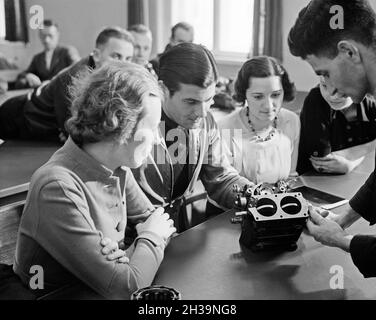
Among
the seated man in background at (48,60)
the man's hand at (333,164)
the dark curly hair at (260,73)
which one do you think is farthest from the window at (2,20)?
the man's hand at (333,164)

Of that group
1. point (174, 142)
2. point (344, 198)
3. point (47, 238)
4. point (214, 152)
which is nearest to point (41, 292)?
point (47, 238)

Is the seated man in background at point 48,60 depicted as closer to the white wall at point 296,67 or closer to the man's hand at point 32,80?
the man's hand at point 32,80

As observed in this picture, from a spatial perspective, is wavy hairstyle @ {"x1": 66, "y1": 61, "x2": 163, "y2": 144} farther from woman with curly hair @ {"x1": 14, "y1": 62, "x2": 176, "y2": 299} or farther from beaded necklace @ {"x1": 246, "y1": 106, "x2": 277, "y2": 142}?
beaded necklace @ {"x1": 246, "y1": 106, "x2": 277, "y2": 142}

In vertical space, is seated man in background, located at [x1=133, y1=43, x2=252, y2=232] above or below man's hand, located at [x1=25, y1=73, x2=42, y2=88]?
above

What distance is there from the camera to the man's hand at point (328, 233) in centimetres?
107

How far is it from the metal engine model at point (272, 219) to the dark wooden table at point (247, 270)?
3cm

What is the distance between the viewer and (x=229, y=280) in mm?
1022

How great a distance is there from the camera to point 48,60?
466 centimetres

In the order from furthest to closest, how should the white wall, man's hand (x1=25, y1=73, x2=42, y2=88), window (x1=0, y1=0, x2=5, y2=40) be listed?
man's hand (x1=25, y1=73, x2=42, y2=88), window (x1=0, y1=0, x2=5, y2=40), the white wall

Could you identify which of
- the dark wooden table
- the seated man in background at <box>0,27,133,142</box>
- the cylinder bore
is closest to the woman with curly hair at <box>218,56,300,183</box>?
the dark wooden table

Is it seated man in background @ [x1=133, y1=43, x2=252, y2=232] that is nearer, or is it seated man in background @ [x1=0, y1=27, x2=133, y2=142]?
seated man in background @ [x1=133, y1=43, x2=252, y2=232]

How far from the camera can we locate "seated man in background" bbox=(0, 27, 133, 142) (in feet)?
8.09

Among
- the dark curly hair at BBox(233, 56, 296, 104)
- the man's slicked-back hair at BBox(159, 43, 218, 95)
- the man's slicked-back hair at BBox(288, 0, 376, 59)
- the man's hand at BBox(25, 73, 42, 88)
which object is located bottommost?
the man's hand at BBox(25, 73, 42, 88)

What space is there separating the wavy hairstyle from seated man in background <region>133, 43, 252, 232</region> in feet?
1.25
